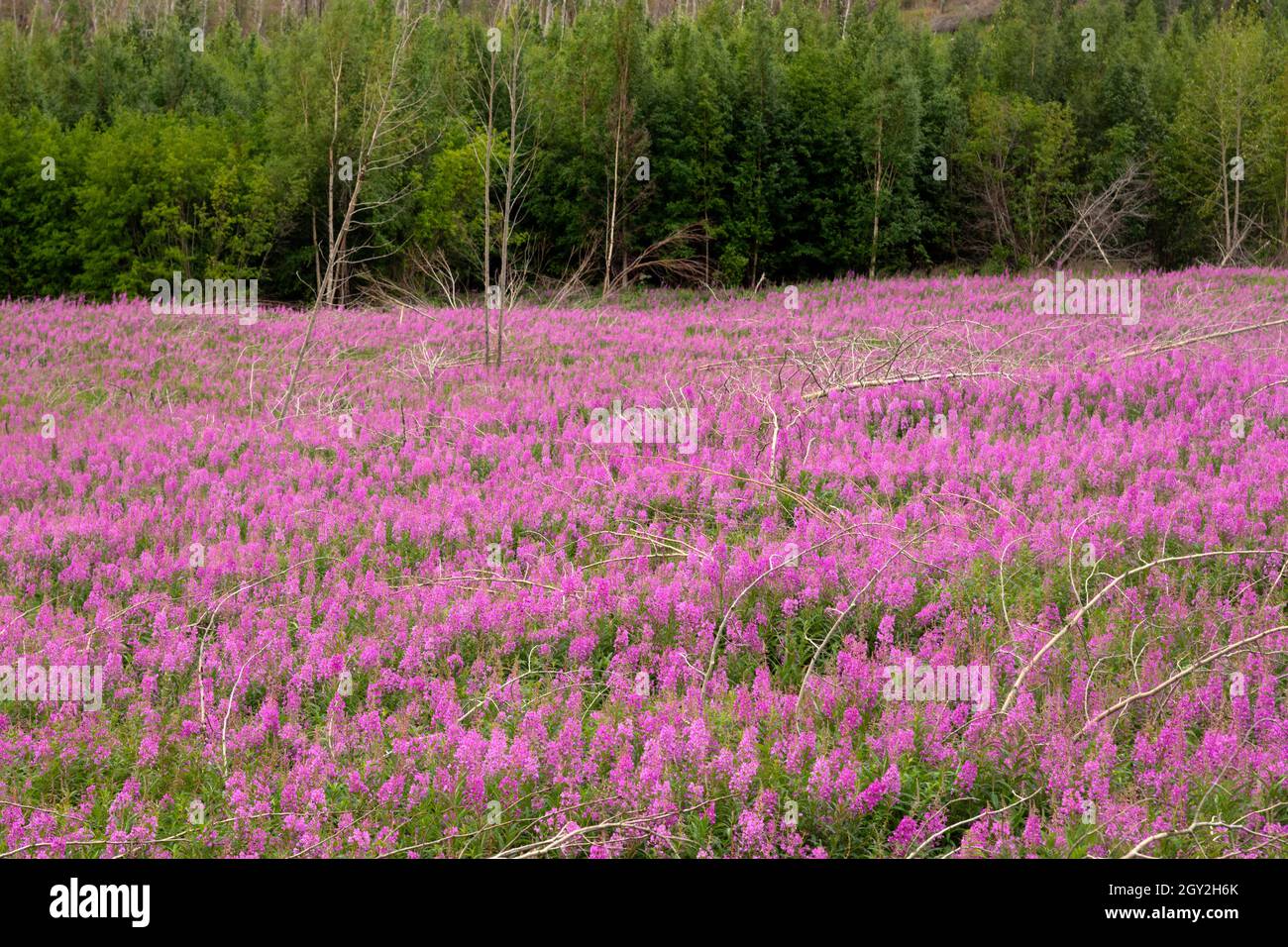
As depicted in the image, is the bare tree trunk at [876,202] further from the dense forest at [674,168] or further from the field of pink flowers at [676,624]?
the field of pink flowers at [676,624]

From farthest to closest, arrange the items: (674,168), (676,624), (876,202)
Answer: (876,202) → (674,168) → (676,624)

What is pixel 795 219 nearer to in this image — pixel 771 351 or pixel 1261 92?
pixel 1261 92

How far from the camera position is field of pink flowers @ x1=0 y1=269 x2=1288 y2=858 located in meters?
4.08

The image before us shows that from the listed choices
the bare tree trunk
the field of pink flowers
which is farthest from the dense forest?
the field of pink flowers

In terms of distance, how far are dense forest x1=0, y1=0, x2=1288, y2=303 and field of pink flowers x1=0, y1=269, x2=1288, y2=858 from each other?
2327 cm

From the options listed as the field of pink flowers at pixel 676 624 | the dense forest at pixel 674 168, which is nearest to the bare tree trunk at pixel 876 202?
the dense forest at pixel 674 168

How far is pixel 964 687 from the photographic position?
16.4ft

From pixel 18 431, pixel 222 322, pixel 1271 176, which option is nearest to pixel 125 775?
pixel 18 431

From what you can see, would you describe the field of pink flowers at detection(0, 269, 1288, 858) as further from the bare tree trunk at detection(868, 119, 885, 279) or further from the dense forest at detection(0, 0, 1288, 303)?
the bare tree trunk at detection(868, 119, 885, 279)

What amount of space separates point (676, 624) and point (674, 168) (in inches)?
1410

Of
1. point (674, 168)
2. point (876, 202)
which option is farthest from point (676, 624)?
point (876, 202)

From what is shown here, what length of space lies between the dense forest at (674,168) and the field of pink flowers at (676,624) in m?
23.3

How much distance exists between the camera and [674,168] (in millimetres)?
39906

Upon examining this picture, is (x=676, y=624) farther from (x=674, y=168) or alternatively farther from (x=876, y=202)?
(x=876, y=202)
